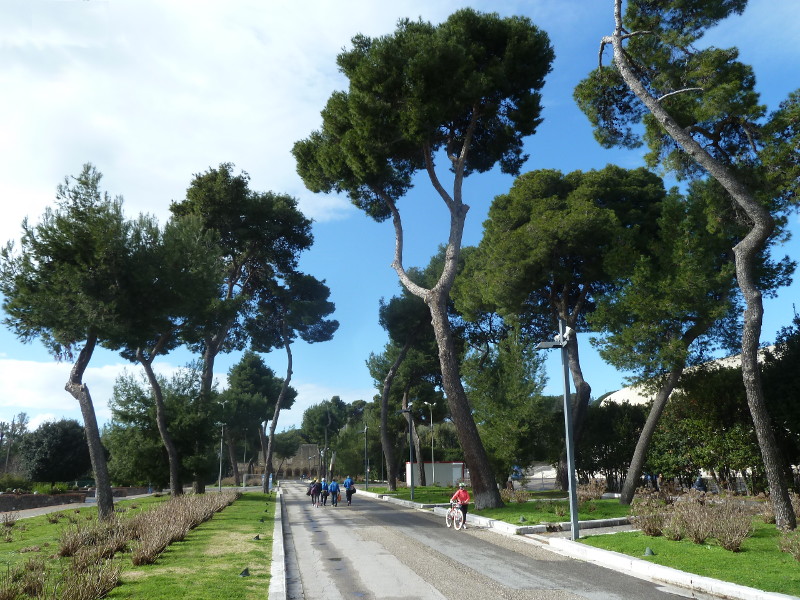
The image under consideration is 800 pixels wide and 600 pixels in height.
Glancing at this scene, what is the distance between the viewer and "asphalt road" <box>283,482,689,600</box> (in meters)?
8.20

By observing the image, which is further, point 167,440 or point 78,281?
point 167,440

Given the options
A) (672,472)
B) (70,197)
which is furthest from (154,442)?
(672,472)

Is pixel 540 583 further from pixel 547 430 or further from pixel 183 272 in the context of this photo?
pixel 547 430

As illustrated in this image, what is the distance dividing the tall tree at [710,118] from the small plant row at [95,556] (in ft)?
43.2

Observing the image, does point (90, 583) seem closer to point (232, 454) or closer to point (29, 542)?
point (29, 542)

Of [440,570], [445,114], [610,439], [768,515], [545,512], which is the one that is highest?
[445,114]

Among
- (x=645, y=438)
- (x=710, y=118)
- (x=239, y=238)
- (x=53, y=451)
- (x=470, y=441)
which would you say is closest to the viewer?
(x=710, y=118)

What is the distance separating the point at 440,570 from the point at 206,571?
3.80 m

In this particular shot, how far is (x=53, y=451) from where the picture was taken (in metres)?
51.1

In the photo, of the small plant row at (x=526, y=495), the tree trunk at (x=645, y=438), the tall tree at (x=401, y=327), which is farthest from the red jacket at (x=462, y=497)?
the tall tree at (x=401, y=327)

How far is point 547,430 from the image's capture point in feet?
95.3

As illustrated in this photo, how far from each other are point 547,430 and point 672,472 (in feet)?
20.4

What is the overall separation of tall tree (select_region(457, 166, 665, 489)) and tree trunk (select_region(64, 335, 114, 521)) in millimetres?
Result: 16718

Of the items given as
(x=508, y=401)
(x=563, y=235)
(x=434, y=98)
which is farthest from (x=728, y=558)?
(x=508, y=401)
